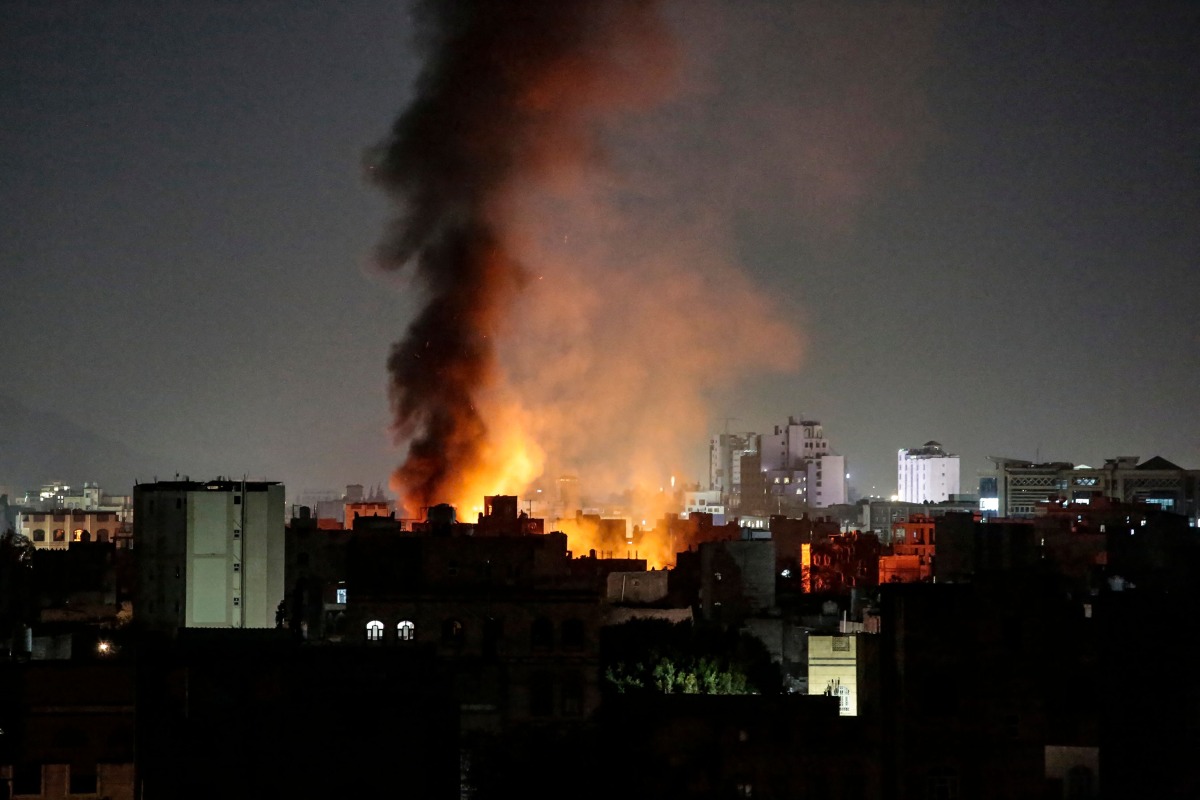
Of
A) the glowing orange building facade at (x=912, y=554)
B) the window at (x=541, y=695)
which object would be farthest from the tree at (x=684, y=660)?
the glowing orange building facade at (x=912, y=554)

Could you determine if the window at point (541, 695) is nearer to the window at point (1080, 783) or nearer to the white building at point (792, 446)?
the window at point (1080, 783)

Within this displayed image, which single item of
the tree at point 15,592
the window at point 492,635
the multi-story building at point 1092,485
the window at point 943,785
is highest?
the multi-story building at point 1092,485

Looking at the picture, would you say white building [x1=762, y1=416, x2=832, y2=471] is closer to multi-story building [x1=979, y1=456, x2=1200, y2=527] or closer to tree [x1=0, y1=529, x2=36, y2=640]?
multi-story building [x1=979, y1=456, x2=1200, y2=527]

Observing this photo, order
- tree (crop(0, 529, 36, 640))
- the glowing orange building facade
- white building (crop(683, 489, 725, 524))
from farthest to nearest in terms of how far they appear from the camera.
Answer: white building (crop(683, 489, 725, 524)) → the glowing orange building facade → tree (crop(0, 529, 36, 640))

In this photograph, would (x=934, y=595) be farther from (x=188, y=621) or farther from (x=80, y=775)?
(x=188, y=621)

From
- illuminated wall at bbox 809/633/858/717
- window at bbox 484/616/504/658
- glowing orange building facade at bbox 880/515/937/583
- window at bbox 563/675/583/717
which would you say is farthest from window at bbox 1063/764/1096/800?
glowing orange building facade at bbox 880/515/937/583

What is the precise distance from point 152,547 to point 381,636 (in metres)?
18.2

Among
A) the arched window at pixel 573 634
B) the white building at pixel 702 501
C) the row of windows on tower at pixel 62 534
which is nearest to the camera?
the arched window at pixel 573 634

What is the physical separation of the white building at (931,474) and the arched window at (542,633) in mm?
159726

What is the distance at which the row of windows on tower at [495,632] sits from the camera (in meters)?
32.6

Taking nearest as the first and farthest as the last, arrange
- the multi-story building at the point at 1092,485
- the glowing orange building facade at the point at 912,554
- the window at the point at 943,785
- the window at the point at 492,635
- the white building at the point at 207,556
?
the window at the point at 943,785, the window at the point at 492,635, the white building at the point at 207,556, the glowing orange building facade at the point at 912,554, the multi-story building at the point at 1092,485

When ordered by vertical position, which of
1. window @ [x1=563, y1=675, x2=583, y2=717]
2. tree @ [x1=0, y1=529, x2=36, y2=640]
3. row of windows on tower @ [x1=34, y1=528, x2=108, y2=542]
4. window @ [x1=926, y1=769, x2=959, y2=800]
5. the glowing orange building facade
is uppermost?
row of windows on tower @ [x1=34, y1=528, x2=108, y2=542]

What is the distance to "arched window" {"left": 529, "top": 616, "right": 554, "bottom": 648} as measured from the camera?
3262cm

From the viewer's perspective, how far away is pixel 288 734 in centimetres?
2386
